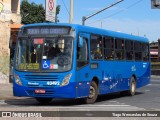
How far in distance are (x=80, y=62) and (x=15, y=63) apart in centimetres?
239

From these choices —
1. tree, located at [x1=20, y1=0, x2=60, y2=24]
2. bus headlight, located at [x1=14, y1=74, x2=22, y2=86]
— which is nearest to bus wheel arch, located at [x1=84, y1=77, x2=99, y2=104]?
bus headlight, located at [x1=14, y1=74, x2=22, y2=86]

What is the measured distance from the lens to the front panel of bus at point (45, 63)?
16125mm

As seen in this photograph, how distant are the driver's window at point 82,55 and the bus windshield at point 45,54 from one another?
1.41ft

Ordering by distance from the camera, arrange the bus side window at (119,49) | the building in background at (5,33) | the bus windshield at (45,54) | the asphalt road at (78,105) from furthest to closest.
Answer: the building in background at (5,33) < the bus side window at (119,49) < the bus windshield at (45,54) < the asphalt road at (78,105)

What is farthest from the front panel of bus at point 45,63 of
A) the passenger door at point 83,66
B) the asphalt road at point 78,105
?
the asphalt road at point 78,105

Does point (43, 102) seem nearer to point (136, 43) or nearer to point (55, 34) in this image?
point (55, 34)

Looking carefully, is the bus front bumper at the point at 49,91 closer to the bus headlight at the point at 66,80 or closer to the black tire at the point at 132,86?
the bus headlight at the point at 66,80

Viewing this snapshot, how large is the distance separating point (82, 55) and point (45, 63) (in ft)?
4.70

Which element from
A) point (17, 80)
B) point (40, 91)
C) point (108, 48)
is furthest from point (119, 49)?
point (17, 80)

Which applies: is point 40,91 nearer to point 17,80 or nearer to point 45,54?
point 17,80

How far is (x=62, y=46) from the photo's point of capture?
16.5m

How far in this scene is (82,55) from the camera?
1689 cm

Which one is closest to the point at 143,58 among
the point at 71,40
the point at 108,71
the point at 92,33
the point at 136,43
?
the point at 136,43

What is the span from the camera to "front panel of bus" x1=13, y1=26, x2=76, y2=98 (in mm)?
16125
